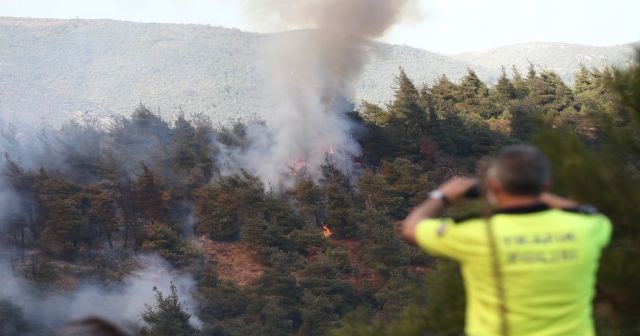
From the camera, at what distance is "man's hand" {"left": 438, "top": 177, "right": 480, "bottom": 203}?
2096 mm

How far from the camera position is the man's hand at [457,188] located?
2.10 metres

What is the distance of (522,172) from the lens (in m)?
1.96

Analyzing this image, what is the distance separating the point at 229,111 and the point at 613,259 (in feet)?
294

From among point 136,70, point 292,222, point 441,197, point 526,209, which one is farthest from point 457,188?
point 136,70

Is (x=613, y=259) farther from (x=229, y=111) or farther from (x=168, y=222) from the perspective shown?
(x=229, y=111)

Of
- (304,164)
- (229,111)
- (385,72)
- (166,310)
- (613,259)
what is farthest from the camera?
(385,72)

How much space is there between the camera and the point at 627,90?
493 centimetres

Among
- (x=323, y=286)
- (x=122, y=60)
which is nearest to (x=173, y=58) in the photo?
(x=122, y=60)

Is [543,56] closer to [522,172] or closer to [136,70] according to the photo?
[136,70]

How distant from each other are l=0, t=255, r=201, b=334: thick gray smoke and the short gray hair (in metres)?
13.0

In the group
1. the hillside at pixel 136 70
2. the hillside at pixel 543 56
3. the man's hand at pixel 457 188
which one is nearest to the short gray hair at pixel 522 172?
the man's hand at pixel 457 188

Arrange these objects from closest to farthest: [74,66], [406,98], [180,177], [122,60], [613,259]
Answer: [613,259] < [180,177] < [406,98] < [74,66] < [122,60]

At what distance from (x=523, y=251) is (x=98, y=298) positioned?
15.5 meters

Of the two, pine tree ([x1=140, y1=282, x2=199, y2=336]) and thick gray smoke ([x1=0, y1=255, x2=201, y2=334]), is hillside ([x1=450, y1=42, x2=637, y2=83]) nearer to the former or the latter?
thick gray smoke ([x1=0, y1=255, x2=201, y2=334])
